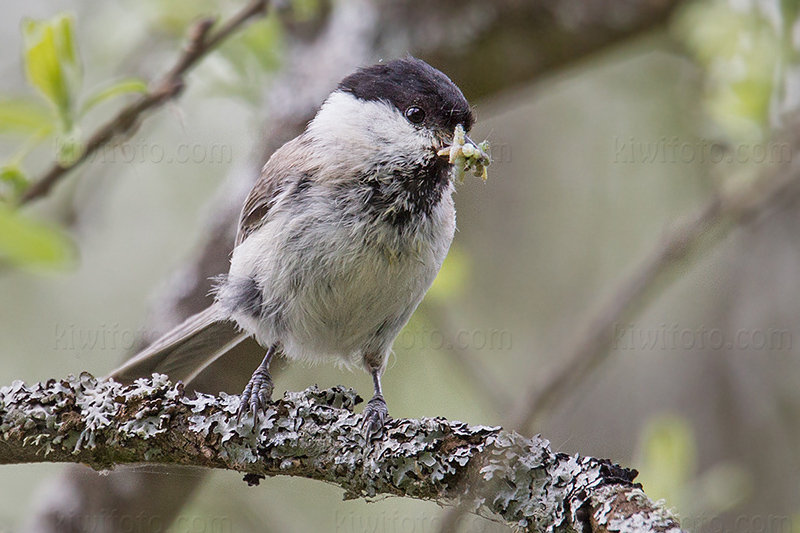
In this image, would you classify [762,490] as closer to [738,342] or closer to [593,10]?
[738,342]

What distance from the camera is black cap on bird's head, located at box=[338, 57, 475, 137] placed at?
1.83 meters

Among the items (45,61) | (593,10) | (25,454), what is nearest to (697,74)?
(593,10)

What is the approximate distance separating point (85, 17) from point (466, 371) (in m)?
2.25

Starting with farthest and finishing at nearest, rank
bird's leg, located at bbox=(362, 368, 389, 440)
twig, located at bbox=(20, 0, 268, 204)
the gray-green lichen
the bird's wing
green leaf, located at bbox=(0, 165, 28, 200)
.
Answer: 1. the bird's wing
2. twig, located at bbox=(20, 0, 268, 204)
3. green leaf, located at bbox=(0, 165, 28, 200)
4. bird's leg, located at bbox=(362, 368, 389, 440)
5. the gray-green lichen

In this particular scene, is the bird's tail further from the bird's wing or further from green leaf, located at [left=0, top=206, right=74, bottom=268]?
green leaf, located at [left=0, top=206, right=74, bottom=268]

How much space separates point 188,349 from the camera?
2051 millimetres

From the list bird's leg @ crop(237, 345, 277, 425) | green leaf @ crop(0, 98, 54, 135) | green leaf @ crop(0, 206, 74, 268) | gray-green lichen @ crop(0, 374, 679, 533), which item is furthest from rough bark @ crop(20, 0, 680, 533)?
green leaf @ crop(0, 206, 74, 268)

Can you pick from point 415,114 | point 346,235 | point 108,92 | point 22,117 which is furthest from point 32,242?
point 415,114

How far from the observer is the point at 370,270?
1855 millimetres

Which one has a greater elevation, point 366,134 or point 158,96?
point 366,134

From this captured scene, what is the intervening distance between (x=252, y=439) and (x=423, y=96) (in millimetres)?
917

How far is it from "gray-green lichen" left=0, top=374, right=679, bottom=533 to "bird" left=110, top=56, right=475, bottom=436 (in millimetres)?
286

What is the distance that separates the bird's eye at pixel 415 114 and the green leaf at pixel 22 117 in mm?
793

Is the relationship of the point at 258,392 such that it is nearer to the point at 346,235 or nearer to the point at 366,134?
the point at 346,235
